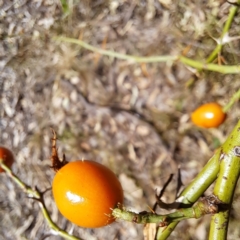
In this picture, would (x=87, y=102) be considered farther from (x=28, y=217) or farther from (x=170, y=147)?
(x=28, y=217)

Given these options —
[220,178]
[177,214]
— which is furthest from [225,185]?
[177,214]

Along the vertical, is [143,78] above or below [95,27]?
below

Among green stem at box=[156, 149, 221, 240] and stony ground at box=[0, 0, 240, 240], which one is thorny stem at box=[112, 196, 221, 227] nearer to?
green stem at box=[156, 149, 221, 240]

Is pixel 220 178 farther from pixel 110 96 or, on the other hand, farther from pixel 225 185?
pixel 110 96

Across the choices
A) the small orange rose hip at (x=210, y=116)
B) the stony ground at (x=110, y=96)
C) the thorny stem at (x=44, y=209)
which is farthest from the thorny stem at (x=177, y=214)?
the stony ground at (x=110, y=96)

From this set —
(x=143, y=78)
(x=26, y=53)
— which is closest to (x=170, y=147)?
(x=143, y=78)

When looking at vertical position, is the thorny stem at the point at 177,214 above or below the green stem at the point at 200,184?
above

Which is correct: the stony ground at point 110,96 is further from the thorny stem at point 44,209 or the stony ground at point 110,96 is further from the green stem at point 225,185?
the green stem at point 225,185
